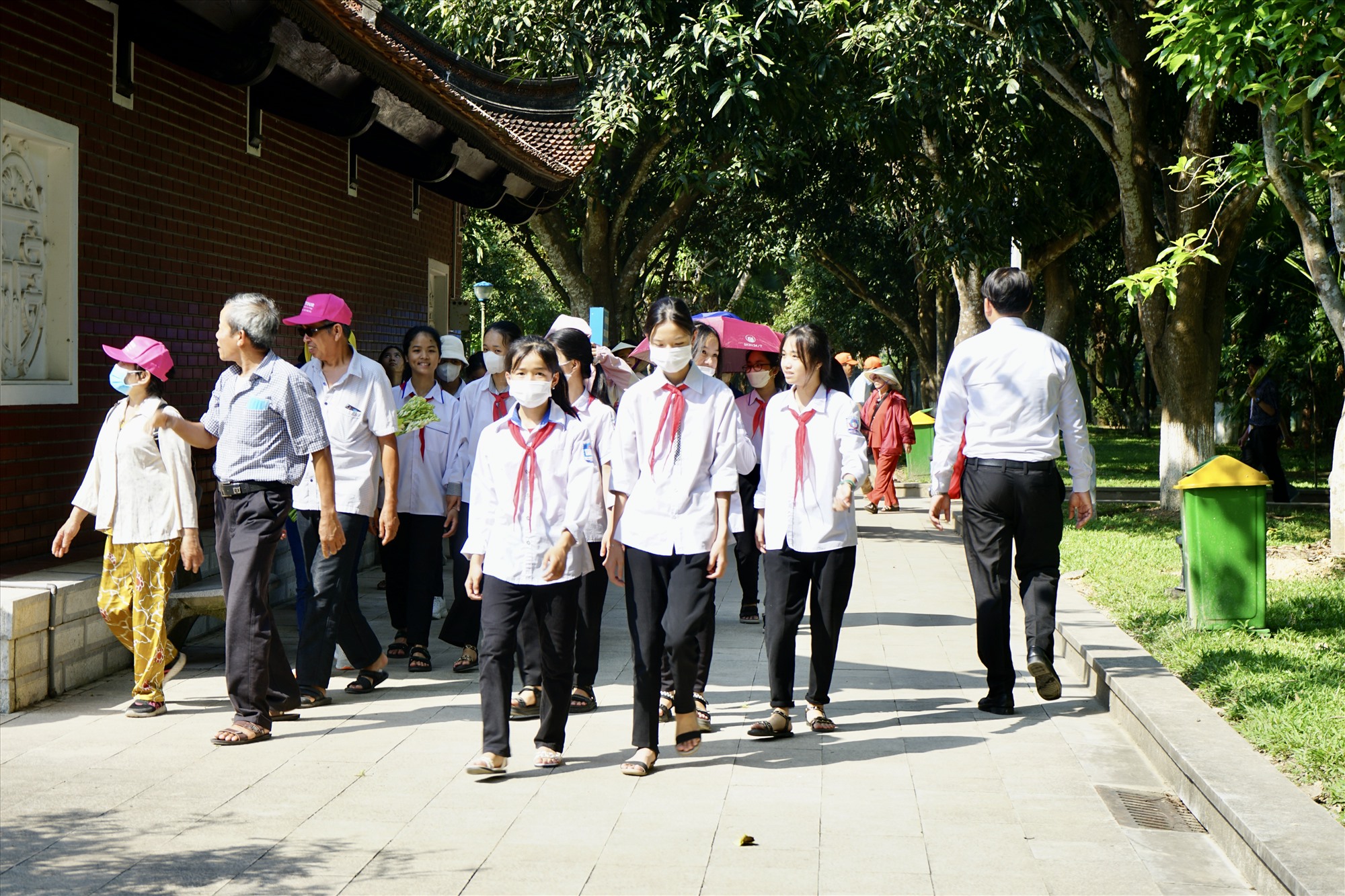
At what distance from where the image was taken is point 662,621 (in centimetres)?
602

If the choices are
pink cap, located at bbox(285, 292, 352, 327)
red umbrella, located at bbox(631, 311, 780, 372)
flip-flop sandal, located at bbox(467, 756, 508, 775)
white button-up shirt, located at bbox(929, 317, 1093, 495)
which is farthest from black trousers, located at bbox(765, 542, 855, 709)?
red umbrella, located at bbox(631, 311, 780, 372)

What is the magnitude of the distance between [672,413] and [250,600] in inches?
82.5

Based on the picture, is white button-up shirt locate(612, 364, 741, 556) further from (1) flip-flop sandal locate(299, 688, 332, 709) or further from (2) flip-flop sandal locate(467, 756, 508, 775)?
(1) flip-flop sandal locate(299, 688, 332, 709)

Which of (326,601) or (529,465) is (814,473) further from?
(326,601)

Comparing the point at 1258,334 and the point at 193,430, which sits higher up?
the point at 1258,334

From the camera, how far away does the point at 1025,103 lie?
50.6 feet

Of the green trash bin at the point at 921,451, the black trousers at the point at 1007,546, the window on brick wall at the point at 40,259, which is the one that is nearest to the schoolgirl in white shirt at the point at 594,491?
the black trousers at the point at 1007,546

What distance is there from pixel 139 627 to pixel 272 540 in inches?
37.6

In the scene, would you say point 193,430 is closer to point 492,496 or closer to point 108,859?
point 492,496

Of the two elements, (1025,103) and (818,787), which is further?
(1025,103)

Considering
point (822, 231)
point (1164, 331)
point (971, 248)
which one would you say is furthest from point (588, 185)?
point (822, 231)

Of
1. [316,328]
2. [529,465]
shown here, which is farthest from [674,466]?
[316,328]

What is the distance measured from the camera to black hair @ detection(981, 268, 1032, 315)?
6.96m

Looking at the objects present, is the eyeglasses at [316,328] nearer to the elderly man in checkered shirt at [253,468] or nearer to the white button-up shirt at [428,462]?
the elderly man in checkered shirt at [253,468]
